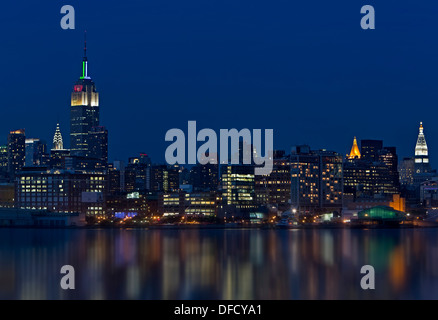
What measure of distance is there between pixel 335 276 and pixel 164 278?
970 centimetres

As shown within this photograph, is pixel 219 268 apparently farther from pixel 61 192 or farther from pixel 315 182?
pixel 315 182

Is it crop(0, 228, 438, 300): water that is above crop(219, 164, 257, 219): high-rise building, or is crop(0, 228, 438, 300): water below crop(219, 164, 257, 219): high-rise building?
below

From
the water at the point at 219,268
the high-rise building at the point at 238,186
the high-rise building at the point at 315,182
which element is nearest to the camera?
the water at the point at 219,268

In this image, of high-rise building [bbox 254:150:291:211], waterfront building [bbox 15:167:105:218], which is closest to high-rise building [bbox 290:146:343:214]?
high-rise building [bbox 254:150:291:211]

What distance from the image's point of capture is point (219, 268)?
54.2 metres

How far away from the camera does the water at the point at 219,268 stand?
43594mm

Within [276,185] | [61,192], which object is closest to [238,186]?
[276,185]

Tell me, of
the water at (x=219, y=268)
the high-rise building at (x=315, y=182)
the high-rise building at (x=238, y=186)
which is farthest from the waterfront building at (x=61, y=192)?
the water at (x=219, y=268)

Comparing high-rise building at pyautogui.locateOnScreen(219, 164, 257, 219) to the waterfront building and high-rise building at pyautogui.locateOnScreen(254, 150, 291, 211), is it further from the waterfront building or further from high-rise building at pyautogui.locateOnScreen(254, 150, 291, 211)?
the waterfront building

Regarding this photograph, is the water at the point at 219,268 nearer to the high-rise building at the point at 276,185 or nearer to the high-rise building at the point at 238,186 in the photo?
the high-rise building at the point at 238,186

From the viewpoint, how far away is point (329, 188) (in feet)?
463

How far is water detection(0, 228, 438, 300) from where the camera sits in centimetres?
4359
